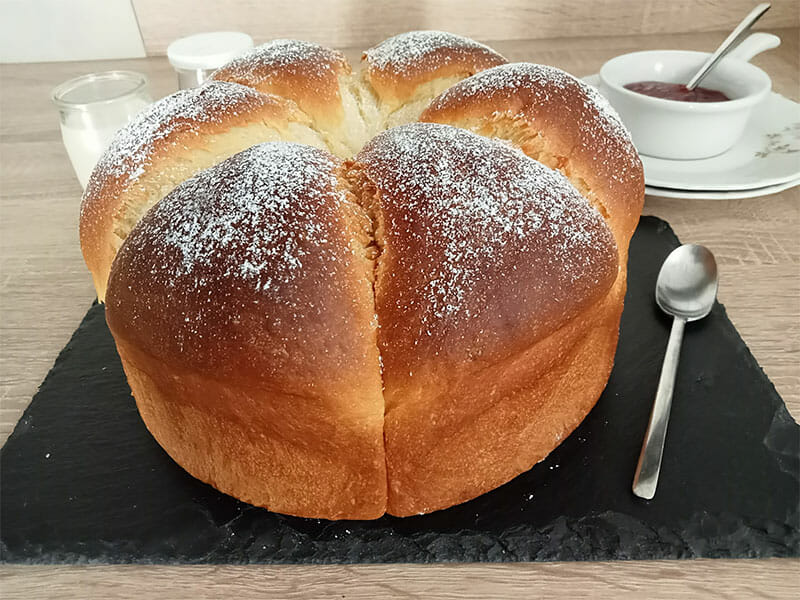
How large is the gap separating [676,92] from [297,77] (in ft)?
2.98

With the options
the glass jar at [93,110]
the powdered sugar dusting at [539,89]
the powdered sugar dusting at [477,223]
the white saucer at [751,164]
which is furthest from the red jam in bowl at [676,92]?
the glass jar at [93,110]

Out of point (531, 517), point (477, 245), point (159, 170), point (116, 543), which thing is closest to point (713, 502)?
point (531, 517)

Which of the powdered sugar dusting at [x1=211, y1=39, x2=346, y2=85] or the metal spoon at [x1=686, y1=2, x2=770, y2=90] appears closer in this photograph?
the powdered sugar dusting at [x1=211, y1=39, x2=346, y2=85]

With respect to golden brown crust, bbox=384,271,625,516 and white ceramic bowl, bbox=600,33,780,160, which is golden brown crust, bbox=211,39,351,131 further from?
white ceramic bowl, bbox=600,33,780,160

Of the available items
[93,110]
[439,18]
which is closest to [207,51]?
[93,110]

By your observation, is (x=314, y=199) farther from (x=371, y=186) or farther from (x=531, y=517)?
(x=531, y=517)

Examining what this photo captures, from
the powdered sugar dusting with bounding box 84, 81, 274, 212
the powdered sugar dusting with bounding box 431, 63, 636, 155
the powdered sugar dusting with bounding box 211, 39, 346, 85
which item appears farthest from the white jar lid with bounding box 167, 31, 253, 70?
the powdered sugar dusting with bounding box 431, 63, 636, 155

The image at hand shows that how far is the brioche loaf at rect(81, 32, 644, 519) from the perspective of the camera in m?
0.69

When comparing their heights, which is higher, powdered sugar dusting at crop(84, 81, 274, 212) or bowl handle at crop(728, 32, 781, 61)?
powdered sugar dusting at crop(84, 81, 274, 212)

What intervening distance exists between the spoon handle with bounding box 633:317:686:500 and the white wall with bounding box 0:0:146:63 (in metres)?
2.21

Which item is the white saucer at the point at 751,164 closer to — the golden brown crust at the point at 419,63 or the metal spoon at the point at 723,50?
the metal spoon at the point at 723,50

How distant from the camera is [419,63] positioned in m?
1.07

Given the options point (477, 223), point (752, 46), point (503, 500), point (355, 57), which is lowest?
point (503, 500)

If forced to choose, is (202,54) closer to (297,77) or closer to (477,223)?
(297,77)
